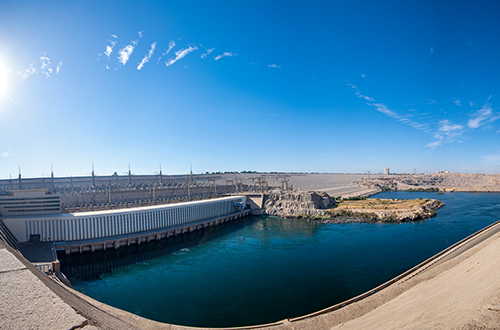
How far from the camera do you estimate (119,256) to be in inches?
793

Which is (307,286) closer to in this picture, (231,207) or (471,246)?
(471,246)

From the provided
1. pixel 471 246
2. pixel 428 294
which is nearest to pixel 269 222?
pixel 471 246

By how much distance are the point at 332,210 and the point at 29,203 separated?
34761 mm

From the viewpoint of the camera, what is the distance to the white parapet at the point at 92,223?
20.1 metres

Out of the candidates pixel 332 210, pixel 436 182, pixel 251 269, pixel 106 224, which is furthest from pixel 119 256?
pixel 436 182

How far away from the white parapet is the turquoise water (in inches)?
82.4

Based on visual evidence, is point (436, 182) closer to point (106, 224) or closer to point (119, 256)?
point (119, 256)

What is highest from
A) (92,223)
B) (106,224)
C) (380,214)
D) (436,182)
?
(92,223)

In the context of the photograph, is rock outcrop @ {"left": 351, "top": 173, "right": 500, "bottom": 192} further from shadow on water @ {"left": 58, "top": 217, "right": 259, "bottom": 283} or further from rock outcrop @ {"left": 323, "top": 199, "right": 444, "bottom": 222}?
shadow on water @ {"left": 58, "top": 217, "right": 259, "bottom": 283}

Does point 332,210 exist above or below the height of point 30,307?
below

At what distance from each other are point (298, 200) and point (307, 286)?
918 inches

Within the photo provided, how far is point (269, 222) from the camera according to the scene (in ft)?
109

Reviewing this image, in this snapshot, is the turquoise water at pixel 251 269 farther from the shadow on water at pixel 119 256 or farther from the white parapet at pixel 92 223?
the white parapet at pixel 92 223

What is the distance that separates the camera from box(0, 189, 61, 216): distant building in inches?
841
